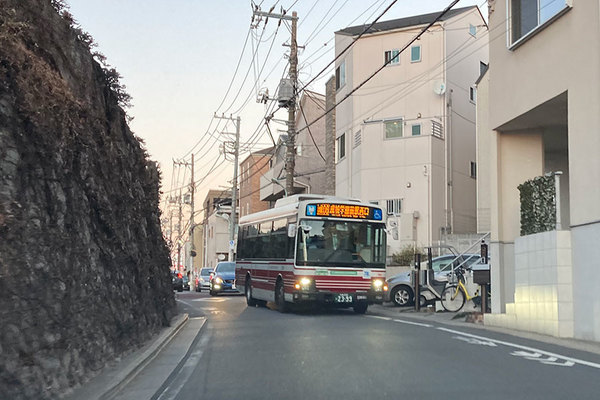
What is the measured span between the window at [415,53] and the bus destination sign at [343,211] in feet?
46.6

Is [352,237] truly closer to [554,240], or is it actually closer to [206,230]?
[554,240]

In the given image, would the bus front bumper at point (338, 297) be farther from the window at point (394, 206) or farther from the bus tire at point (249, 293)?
the window at point (394, 206)

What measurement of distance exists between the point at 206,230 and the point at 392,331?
67.4 metres

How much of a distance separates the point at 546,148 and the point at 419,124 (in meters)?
12.5

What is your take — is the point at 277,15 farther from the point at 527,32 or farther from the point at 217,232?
the point at 217,232

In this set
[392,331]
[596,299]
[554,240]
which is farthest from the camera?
[392,331]

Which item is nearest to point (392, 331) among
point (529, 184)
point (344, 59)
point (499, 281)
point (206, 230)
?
point (499, 281)

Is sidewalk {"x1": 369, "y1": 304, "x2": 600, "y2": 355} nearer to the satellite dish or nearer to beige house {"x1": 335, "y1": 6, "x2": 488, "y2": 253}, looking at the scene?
beige house {"x1": 335, "y1": 6, "x2": 488, "y2": 253}

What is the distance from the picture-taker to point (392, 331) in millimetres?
12609

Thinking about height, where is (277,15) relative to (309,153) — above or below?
above

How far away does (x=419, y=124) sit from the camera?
29.1m

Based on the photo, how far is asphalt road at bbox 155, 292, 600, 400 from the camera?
283 inches

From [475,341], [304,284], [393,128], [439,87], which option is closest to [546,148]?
[304,284]

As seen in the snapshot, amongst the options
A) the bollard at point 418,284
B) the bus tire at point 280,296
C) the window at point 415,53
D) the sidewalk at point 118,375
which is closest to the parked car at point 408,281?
the bollard at point 418,284
